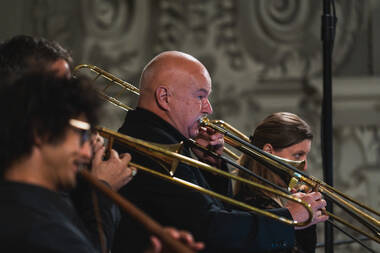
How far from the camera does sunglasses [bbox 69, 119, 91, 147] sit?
127 cm

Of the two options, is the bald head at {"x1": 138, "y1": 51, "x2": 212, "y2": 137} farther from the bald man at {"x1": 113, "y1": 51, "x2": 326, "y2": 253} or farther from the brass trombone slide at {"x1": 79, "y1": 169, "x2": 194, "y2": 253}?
the brass trombone slide at {"x1": 79, "y1": 169, "x2": 194, "y2": 253}

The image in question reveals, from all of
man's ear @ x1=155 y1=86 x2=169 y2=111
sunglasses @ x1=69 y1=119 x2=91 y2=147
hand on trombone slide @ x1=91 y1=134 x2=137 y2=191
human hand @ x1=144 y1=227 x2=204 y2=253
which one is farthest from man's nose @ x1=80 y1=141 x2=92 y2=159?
man's ear @ x1=155 y1=86 x2=169 y2=111

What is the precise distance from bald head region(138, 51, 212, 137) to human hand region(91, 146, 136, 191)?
57 cm

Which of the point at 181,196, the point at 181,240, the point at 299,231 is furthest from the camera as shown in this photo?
the point at 299,231

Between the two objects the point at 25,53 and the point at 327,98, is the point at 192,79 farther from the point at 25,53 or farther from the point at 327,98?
the point at 25,53

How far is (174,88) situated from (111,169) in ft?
2.20

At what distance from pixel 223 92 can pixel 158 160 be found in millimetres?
2070

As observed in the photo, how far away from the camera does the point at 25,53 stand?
1.74 meters

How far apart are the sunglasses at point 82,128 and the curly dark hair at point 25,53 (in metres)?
0.44

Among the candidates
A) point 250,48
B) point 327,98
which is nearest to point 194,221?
point 327,98

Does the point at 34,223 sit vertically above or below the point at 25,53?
below

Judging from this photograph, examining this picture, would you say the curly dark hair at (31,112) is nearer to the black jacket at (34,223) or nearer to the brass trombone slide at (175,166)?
the black jacket at (34,223)

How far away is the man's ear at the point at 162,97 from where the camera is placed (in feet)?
7.41

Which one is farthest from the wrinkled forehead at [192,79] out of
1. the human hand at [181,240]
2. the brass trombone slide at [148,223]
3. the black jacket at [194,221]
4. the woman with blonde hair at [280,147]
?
the human hand at [181,240]
